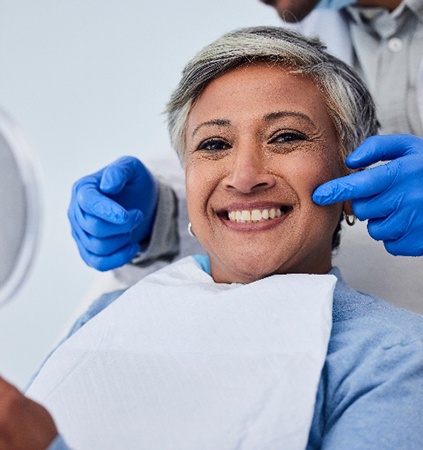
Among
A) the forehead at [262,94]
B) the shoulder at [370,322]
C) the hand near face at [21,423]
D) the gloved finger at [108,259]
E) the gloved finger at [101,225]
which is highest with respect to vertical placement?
the forehead at [262,94]

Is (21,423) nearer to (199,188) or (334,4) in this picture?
(199,188)

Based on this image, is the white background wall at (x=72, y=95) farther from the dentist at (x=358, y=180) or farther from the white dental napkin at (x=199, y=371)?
the white dental napkin at (x=199, y=371)

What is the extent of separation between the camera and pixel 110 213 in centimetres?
151

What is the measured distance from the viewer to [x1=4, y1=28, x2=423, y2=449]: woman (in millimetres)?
1042

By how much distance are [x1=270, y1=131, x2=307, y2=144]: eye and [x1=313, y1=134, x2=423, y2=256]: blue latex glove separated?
0.33ft

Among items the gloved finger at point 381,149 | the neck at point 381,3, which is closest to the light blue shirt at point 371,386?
the gloved finger at point 381,149

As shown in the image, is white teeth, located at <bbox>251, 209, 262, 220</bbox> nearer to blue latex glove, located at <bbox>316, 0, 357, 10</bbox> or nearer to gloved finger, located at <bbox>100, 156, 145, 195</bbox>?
gloved finger, located at <bbox>100, 156, 145, 195</bbox>

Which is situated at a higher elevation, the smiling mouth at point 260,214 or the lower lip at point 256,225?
the smiling mouth at point 260,214

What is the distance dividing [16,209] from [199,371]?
1.36m

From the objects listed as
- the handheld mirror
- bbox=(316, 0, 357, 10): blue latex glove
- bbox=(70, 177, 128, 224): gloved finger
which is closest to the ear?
bbox=(70, 177, 128, 224): gloved finger

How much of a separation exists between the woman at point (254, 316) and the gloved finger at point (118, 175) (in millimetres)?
194

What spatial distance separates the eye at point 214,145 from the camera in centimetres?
132

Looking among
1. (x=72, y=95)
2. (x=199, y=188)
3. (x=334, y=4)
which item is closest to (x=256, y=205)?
(x=199, y=188)

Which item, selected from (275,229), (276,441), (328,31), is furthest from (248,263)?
(328,31)
